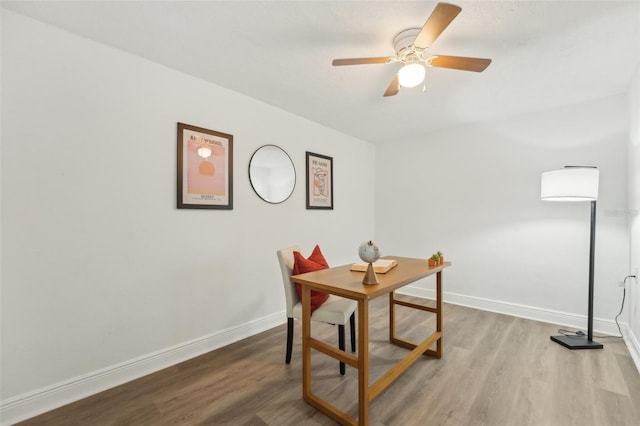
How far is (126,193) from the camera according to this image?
1.99 m

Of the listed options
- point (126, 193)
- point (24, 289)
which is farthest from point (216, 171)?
point (24, 289)

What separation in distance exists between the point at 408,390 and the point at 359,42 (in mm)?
2341

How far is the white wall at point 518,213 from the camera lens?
2.73 m

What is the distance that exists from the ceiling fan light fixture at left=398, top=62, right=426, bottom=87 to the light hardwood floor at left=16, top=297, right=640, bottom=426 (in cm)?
202

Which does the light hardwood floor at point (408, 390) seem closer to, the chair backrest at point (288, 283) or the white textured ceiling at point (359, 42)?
the chair backrest at point (288, 283)

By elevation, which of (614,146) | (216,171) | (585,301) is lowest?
(585,301)

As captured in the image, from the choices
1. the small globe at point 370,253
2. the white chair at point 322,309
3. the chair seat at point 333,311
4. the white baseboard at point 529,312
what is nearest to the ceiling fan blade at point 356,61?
the small globe at point 370,253

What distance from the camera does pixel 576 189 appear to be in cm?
236

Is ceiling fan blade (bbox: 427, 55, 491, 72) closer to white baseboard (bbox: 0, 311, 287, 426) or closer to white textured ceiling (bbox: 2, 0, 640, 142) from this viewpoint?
white textured ceiling (bbox: 2, 0, 640, 142)

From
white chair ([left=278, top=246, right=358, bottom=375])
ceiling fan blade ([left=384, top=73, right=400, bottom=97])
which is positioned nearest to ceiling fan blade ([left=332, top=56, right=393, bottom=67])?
ceiling fan blade ([left=384, top=73, right=400, bottom=97])

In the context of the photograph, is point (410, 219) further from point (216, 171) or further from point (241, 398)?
point (241, 398)

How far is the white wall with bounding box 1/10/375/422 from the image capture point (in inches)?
63.4

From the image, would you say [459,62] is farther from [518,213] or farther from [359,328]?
Answer: [518,213]

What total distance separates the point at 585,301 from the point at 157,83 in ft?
14.6
